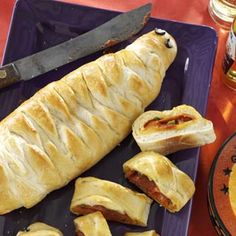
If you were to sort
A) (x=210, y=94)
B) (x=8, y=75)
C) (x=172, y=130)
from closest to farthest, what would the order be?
1. (x=172, y=130)
2. (x=8, y=75)
3. (x=210, y=94)

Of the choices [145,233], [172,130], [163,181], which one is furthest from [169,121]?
[145,233]

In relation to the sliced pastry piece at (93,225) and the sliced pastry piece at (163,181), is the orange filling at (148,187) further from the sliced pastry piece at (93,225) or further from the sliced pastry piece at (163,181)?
the sliced pastry piece at (93,225)

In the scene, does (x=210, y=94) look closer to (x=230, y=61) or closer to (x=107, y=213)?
(x=230, y=61)

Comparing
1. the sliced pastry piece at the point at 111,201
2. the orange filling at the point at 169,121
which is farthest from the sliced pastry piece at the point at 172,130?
the sliced pastry piece at the point at 111,201

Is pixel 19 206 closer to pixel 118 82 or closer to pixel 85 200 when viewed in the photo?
pixel 85 200

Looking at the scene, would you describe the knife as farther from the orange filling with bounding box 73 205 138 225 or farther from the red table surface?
the orange filling with bounding box 73 205 138 225
